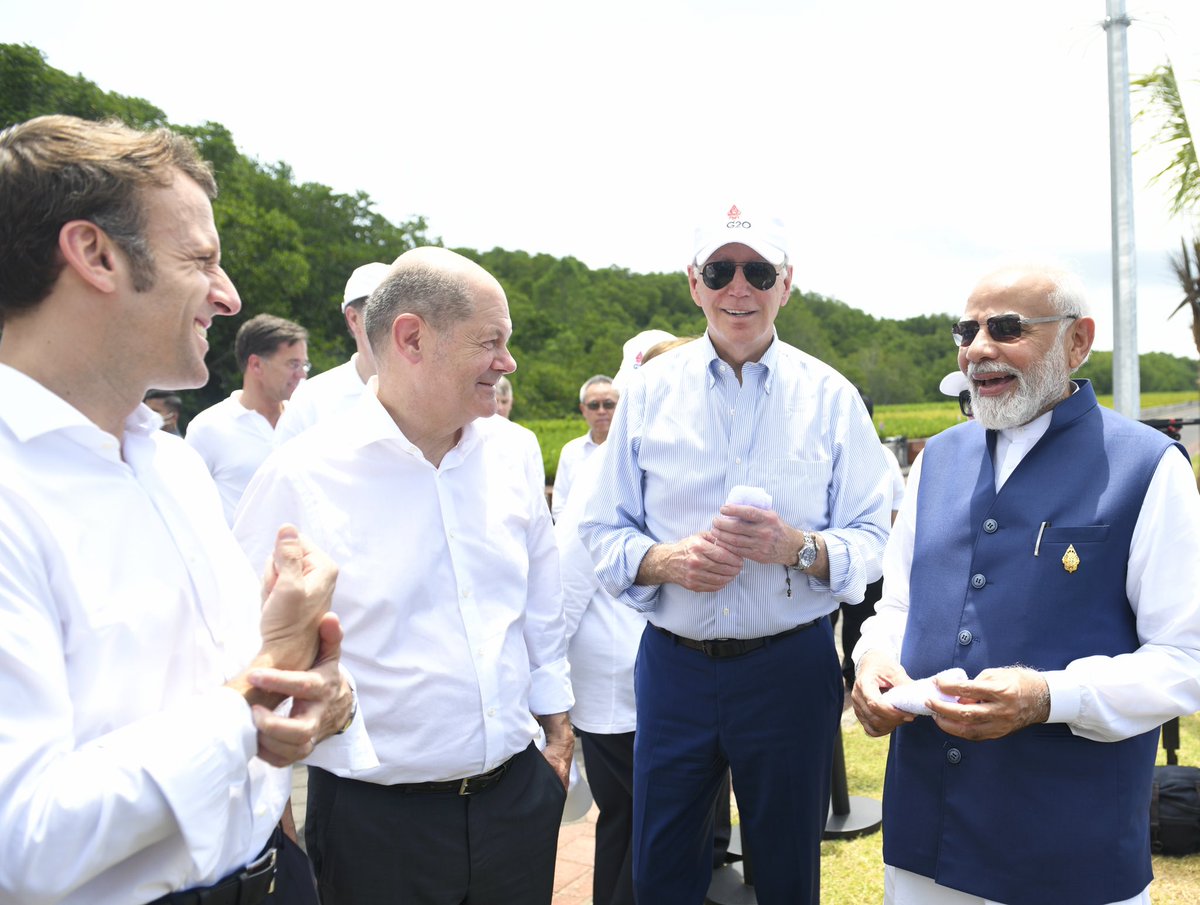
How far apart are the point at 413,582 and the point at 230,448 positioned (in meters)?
3.44

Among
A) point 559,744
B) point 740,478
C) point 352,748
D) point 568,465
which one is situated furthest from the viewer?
point 568,465

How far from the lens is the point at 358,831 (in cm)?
236

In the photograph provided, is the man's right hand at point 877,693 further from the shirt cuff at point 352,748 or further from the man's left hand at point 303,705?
the man's left hand at point 303,705

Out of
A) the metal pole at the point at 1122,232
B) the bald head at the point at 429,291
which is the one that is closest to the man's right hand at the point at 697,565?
the bald head at the point at 429,291

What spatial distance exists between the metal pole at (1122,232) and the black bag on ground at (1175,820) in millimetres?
3449

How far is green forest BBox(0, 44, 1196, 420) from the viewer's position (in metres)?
28.3

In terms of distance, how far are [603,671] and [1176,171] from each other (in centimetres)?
909

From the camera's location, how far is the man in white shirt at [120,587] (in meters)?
1.34

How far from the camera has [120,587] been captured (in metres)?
1.51

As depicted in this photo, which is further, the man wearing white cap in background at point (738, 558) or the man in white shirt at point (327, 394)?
the man in white shirt at point (327, 394)

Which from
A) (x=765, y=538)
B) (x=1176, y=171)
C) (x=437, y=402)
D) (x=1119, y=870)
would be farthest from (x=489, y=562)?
(x=1176, y=171)

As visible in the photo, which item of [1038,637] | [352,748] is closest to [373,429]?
[352,748]

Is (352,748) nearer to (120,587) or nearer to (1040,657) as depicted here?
(120,587)

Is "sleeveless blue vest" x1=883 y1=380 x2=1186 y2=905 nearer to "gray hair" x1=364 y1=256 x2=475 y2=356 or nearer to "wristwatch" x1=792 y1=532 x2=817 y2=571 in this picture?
"wristwatch" x1=792 y1=532 x2=817 y2=571
